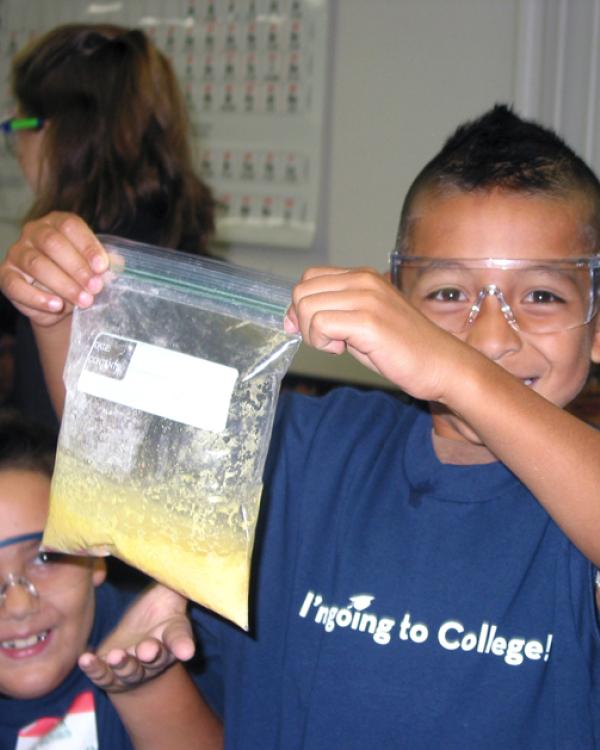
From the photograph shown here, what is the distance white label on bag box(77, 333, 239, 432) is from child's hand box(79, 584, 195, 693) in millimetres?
229

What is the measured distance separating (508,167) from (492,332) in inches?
7.1

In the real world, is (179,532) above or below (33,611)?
above

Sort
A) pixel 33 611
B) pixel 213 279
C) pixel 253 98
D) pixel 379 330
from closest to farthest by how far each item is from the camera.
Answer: pixel 379 330 → pixel 213 279 → pixel 33 611 → pixel 253 98

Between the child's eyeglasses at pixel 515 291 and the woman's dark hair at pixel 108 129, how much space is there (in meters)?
0.80

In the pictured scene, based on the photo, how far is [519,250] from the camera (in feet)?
3.04

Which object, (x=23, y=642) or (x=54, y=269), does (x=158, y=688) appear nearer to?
(x=23, y=642)

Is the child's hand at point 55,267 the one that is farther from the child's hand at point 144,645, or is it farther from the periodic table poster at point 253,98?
the periodic table poster at point 253,98

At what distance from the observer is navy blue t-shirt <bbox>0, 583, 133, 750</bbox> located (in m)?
1.12

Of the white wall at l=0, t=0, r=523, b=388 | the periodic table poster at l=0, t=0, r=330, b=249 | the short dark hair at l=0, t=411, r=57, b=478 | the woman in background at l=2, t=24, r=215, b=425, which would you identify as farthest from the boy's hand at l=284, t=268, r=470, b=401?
the periodic table poster at l=0, t=0, r=330, b=249

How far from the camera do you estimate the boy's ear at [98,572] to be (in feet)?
3.94

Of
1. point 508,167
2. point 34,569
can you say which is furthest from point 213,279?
point 34,569

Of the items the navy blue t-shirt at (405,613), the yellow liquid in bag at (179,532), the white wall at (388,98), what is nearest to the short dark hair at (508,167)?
the navy blue t-shirt at (405,613)

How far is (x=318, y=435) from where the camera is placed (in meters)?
1.05

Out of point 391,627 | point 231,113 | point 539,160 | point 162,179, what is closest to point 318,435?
point 391,627
